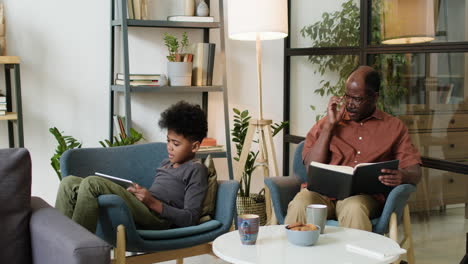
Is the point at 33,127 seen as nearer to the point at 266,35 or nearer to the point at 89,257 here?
the point at 266,35

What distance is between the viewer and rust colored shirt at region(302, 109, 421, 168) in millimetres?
3133

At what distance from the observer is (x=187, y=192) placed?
9.46ft

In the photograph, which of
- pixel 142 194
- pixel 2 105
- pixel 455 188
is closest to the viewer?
pixel 142 194

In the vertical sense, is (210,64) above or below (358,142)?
above

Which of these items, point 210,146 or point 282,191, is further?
point 210,146

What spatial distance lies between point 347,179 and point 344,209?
14cm

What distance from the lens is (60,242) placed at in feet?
6.12

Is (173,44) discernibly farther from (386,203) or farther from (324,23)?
(386,203)

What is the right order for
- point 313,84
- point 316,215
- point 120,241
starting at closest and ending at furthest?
point 316,215, point 120,241, point 313,84

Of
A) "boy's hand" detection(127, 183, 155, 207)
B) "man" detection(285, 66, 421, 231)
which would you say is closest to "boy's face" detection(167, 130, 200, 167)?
"boy's hand" detection(127, 183, 155, 207)

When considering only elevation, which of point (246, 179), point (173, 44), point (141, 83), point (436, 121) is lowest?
point (246, 179)

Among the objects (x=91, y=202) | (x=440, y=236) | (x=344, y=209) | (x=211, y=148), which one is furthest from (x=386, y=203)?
(x=211, y=148)

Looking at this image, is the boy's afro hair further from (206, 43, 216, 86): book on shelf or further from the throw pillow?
(206, 43, 216, 86): book on shelf

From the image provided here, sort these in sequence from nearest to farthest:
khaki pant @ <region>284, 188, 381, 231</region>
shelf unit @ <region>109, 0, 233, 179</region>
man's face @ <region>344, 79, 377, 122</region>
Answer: khaki pant @ <region>284, 188, 381, 231</region>
man's face @ <region>344, 79, 377, 122</region>
shelf unit @ <region>109, 0, 233, 179</region>
